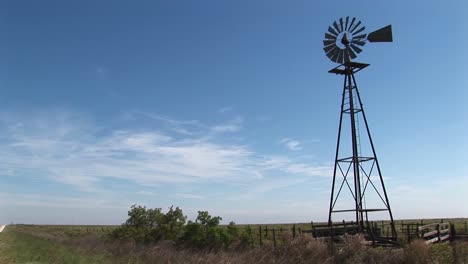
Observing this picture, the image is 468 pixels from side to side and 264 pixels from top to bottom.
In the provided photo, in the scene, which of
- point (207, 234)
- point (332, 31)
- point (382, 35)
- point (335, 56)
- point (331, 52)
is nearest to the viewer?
point (382, 35)

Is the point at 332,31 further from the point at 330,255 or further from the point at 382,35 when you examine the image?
the point at 330,255

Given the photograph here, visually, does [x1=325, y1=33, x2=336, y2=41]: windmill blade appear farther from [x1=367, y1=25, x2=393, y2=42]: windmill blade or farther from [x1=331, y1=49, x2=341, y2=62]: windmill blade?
[x1=367, y1=25, x2=393, y2=42]: windmill blade

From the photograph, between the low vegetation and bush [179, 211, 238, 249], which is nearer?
the low vegetation

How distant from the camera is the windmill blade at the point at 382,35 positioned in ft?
94.5

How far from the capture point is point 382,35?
29109 mm

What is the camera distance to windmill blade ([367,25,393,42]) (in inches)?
1134

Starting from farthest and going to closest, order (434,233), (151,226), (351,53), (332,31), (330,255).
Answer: (151,226)
(332,31)
(351,53)
(434,233)
(330,255)

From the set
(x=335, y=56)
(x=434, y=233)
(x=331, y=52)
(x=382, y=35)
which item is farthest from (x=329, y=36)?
(x=434, y=233)

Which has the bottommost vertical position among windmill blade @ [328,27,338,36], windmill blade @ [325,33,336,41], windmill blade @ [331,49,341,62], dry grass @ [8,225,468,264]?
dry grass @ [8,225,468,264]

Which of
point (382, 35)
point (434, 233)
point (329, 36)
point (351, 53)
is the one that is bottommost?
point (434, 233)

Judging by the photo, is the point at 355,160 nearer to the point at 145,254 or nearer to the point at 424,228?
the point at 424,228

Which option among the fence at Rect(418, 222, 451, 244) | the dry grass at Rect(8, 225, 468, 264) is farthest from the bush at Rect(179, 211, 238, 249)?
the fence at Rect(418, 222, 451, 244)

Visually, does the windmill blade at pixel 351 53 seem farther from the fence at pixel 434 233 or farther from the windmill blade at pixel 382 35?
the fence at pixel 434 233

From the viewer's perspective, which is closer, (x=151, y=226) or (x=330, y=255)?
(x=330, y=255)
